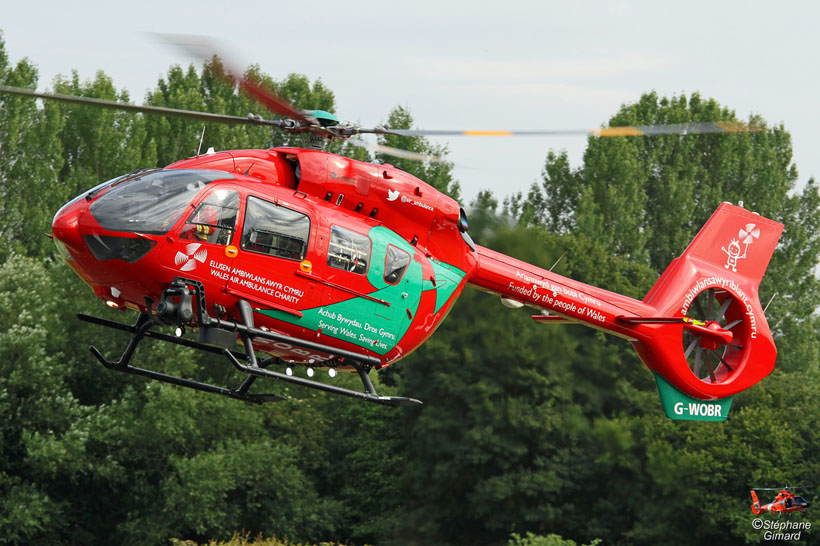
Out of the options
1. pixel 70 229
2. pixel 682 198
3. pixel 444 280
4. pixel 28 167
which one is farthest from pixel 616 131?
pixel 682 198

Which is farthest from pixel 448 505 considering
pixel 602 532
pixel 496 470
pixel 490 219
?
pixel 490 219

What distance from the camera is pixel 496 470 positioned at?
29094 mm

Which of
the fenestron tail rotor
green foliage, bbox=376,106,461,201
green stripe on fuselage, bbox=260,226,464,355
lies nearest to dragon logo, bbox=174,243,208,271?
green stripe on fuselage, bbox=260,226,464,355

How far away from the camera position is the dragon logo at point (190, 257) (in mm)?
10648

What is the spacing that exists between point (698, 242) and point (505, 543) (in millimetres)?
15249

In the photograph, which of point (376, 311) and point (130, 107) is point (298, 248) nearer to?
point (376, 311)

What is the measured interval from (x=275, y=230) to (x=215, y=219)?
26.1 inches

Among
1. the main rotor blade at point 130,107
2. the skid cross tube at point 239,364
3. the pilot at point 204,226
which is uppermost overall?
the main rotor blade at point 130,107

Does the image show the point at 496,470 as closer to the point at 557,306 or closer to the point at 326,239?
the point at 557,306

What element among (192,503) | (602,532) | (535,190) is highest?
(535,190)

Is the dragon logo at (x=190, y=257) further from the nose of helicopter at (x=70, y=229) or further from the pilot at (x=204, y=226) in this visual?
the nose of helicopter at (x=70, y=229)

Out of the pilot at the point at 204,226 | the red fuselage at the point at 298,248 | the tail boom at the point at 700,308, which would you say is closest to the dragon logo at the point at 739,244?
the tail boom at the point at 700,308

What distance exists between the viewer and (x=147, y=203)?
1058 cm

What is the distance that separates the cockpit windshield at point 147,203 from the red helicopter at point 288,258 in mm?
13
